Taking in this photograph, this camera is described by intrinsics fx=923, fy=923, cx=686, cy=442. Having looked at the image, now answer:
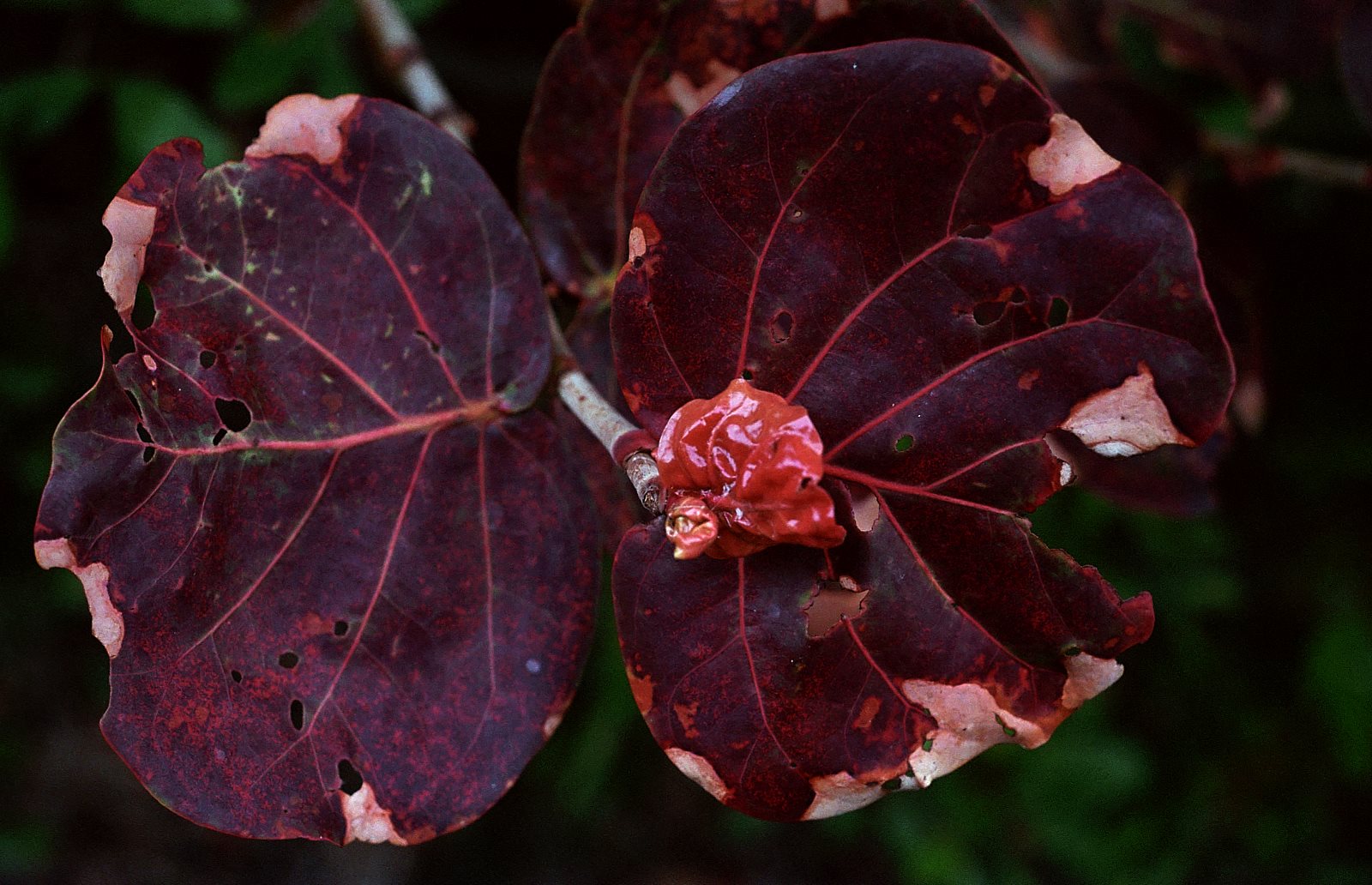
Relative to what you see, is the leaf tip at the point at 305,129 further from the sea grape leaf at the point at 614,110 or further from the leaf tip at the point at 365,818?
the leaf tip at the point at 365,818

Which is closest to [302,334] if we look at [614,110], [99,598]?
[99,598]

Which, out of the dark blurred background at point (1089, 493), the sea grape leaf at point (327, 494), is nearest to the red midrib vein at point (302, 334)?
the sea grape leaf at point (327, 494)

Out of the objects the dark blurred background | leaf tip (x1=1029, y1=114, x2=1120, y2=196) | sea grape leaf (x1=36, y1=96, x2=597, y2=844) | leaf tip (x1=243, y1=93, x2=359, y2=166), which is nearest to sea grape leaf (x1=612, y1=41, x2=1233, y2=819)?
leaf tip (x1=1029, y1=114, x2=1120, y2=196)

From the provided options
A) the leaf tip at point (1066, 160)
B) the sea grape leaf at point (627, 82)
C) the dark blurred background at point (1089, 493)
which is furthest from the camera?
the dark blurred background at point (1089, 493)

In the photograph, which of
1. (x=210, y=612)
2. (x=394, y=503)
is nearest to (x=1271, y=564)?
(x=394, y=503)

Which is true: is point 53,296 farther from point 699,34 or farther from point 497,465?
point 699,34
